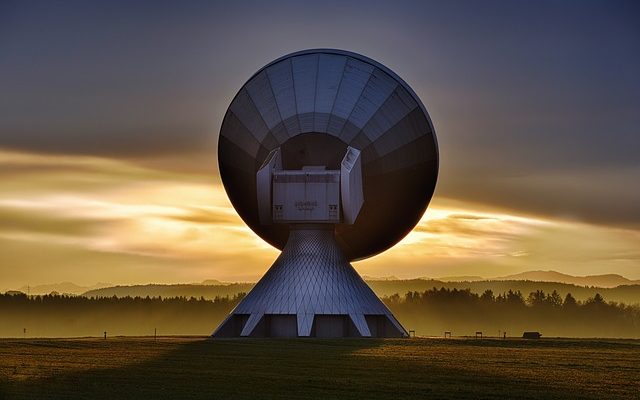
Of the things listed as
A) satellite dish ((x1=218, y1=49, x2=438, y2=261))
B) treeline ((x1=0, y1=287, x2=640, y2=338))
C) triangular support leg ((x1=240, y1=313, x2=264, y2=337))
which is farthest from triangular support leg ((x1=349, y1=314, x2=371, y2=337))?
treeline ((x1=0, y1=287, x2=640, y2=338))

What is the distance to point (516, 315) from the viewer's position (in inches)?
6078

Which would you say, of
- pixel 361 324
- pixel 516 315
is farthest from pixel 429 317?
pixel 361 324

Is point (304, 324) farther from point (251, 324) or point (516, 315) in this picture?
point (516, 315)

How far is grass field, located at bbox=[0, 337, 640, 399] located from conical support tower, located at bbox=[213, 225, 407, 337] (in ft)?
15.8

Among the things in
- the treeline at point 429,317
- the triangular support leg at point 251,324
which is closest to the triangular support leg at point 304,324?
the triangular support leg at point 251,324

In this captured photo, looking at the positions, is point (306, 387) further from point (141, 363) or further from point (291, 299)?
point (291, 299)

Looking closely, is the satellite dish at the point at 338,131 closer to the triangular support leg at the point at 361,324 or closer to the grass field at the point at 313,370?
the triangular support leg at the point at 361,324

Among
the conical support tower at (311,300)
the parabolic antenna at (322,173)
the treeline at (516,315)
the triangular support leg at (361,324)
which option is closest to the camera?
the triangular support leg at (361,324)

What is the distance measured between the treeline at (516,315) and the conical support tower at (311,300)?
8009cm

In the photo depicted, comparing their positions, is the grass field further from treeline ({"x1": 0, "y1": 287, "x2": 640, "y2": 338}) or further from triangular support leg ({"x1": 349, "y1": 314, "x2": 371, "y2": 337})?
treeline ({"x1": 0, "y1": 287, "x2": 640, "y2": 338})

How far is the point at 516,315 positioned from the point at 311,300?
10012cm

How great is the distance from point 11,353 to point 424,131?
1089 inches

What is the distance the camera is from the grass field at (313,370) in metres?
30.9

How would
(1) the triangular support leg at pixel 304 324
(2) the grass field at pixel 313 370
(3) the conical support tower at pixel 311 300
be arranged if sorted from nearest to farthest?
1. (2) the grass field at pixel 313 370
2. (1) the triangular support leg at pixel 304 324
3. (3) the conical support tower at pixel 311 300
